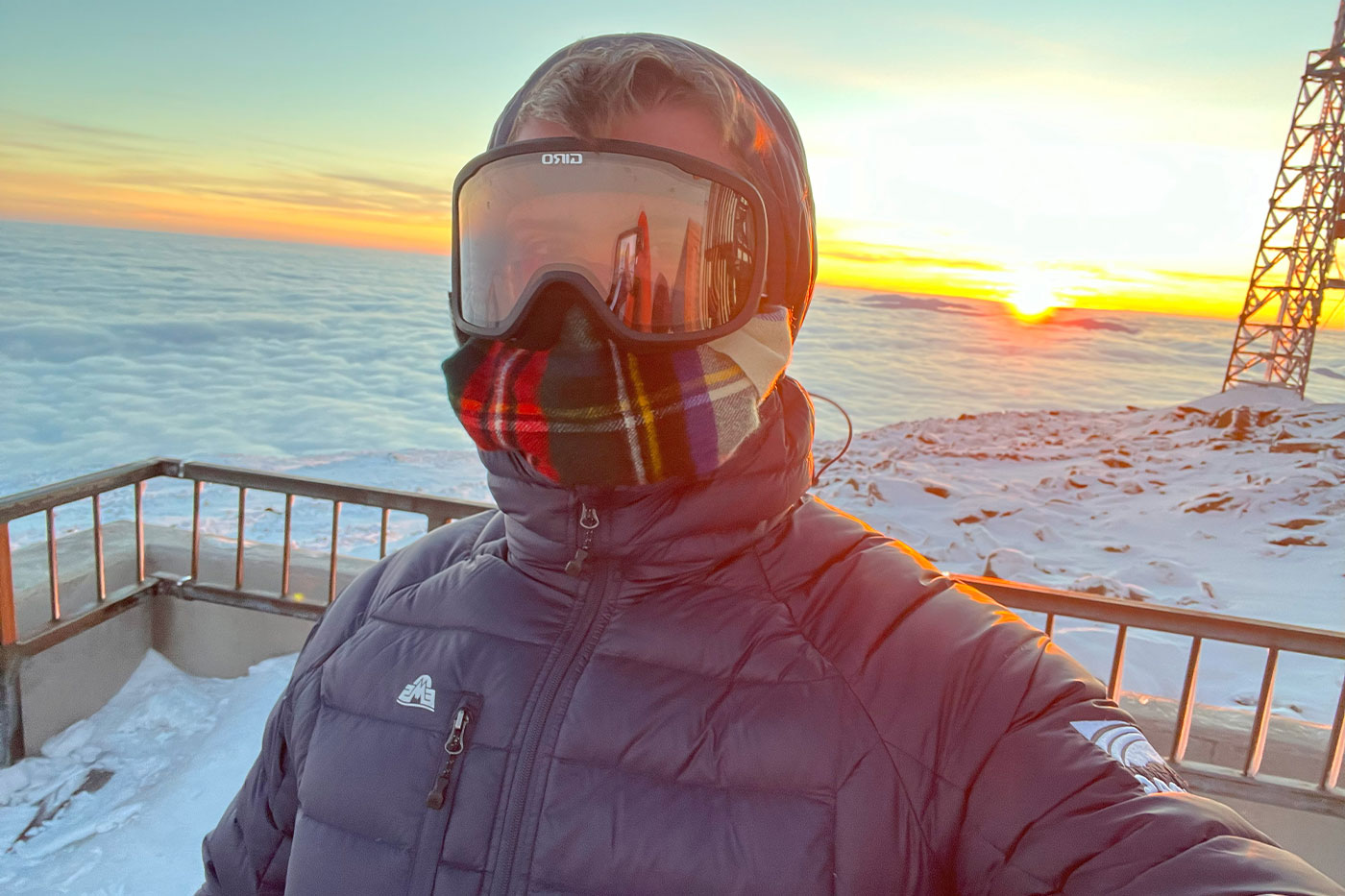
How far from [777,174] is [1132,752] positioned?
2.55ft

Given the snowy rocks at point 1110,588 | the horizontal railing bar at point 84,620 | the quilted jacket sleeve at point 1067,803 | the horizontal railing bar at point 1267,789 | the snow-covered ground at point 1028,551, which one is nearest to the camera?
the quilted jacket sleeve at point 1067,803

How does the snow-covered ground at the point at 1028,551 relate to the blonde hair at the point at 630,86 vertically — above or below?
below

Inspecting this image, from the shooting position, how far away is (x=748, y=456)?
0.98 meters

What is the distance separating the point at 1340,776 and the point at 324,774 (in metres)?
3.84

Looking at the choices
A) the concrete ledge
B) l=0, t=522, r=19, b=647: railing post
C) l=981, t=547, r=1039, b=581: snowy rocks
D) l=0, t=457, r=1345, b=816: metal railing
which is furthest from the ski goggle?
l=981, t=547, r=1039, b=581: snowy rocks

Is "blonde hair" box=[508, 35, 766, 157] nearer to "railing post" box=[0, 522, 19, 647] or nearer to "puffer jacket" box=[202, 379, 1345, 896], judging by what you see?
"puffer jacket" box=[202, 379, 1345, 896]

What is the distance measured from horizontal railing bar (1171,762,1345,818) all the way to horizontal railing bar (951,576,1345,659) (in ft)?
1.89

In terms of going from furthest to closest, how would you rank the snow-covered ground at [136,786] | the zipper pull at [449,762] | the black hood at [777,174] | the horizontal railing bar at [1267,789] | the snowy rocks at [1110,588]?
1. the snowy rocks at [1110,588]
2. the snow-covered ground at [136,786]
3. the horizontal railing bar at [1267,789]
4. the black hood at [777,174]
5. the zipper pull at [449,762]

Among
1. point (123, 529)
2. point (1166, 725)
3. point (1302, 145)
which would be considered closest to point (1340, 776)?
point (1166, 725)

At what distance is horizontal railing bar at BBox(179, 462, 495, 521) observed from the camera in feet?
11.9

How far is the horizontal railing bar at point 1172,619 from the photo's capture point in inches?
103

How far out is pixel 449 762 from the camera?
0.92 metres

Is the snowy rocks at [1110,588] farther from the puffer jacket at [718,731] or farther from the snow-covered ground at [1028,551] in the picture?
the puffer jacket at [718,731]

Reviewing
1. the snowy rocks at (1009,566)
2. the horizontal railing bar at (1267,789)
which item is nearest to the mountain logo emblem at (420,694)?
the horizontal railing bar at (1267,789)
